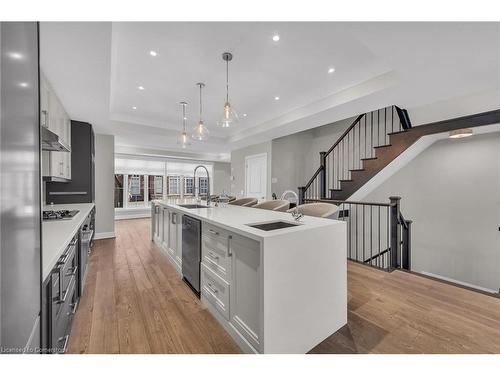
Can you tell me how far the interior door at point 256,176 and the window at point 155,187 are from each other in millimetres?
4012

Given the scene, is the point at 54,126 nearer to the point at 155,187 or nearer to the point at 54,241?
the point at 54,241

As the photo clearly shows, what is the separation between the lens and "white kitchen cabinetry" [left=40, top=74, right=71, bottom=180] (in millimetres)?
2453

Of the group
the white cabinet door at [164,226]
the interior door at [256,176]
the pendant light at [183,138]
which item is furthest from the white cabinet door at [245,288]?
the interior door at [256,176]

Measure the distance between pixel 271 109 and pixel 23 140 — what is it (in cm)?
443

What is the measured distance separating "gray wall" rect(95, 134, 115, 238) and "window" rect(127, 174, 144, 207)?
3509 mm

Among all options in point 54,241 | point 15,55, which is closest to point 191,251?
point 54,241

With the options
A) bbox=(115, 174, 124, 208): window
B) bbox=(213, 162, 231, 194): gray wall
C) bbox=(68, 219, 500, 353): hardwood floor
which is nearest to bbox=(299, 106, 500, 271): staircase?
bbox=(68, 219, 500, 353): hardwood floor

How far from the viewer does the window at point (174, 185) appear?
9270 mm

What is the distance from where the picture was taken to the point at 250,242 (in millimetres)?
1499

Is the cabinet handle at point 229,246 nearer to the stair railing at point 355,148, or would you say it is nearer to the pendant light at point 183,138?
the pendant light at point 183,138

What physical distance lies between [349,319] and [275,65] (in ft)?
10.2
